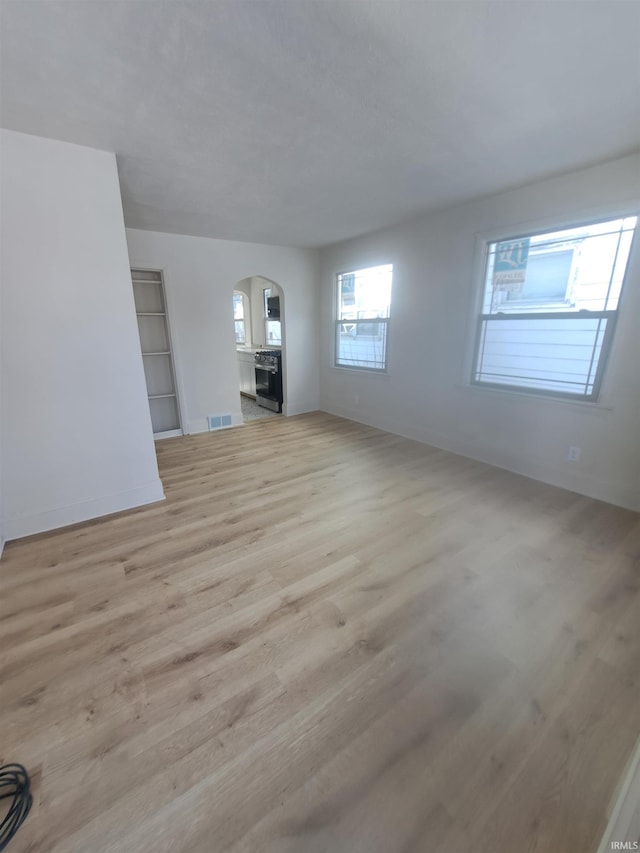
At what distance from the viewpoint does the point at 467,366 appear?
3.54 meters

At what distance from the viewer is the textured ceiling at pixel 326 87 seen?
1261mm

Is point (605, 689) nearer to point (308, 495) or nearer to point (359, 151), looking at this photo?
point (308, 495)

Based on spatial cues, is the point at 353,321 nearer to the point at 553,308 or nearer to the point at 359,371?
the point at 359,371

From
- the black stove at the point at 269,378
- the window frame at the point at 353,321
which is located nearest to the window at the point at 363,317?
the window frame at the point at 353,321

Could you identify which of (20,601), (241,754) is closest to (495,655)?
(241,754)

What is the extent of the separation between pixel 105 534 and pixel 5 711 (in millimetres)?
1194

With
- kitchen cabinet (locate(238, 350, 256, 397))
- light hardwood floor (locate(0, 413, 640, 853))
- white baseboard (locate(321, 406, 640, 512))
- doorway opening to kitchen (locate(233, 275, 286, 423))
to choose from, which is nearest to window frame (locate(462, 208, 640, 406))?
white baseboard (locate(321, 406, 640, 512))

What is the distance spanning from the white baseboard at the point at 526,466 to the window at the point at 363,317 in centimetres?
92

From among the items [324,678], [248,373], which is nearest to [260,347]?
[248,373]

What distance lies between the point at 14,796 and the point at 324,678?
103 centimetres

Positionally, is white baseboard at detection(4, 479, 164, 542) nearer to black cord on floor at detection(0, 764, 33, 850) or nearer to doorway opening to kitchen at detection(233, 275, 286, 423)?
black cord on floor at detection(0, 764, 33, 850)

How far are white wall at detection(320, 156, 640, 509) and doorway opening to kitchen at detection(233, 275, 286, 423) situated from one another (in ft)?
3.85

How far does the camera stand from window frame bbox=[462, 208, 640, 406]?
2.47 metres

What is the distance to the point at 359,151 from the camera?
7.22 ft
